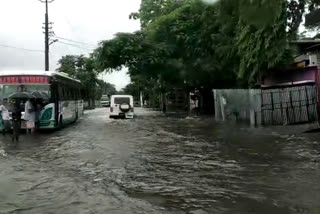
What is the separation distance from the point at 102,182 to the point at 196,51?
26094 mm

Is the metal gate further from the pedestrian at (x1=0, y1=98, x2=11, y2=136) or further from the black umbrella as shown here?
the pedestrian at (x1=0, y1=98, x2=11, y2=136)

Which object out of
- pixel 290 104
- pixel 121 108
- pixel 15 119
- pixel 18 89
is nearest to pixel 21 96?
pixel 18 89

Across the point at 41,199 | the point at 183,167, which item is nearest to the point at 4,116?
the point at 183,167

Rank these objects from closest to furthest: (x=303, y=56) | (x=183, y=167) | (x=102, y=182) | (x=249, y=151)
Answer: (x=102, y=182) < (x=183, y=167) < (x=249, y=151) < (x=303, y=56)

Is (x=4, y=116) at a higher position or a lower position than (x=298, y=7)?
lower

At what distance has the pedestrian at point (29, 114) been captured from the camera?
863 inches

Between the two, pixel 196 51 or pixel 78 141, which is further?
pixel 196 51

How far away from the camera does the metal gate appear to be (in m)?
23.6

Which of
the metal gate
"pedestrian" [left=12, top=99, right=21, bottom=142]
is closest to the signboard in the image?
"pedestrian" [left=12, top=99, right=21, bottom=142]

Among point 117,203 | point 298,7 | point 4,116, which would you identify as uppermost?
point 298,7

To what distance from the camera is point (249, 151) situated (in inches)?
600

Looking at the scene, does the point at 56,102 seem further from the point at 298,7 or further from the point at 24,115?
the point at 298,7

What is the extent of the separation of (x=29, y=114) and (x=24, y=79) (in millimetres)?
1848

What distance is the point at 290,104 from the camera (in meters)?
23.8
